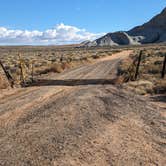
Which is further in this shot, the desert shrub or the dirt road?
the desert shrub

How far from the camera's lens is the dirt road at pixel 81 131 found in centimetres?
815

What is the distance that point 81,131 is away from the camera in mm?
10148

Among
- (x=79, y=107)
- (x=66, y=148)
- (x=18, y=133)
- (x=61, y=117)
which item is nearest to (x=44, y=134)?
(x=18, y=133)

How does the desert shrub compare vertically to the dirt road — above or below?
below

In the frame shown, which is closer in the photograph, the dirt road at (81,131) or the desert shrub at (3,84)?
the dirt road at (81,131)

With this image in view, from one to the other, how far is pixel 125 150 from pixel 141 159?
623 mm

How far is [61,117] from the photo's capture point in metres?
11.8

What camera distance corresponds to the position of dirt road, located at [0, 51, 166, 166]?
26.7 ft

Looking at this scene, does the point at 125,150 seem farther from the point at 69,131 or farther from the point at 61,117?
the point at 61,117

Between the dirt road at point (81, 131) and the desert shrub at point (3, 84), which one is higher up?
the dirt road at point (81, 131)

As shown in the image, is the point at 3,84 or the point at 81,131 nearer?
the point at 81,131

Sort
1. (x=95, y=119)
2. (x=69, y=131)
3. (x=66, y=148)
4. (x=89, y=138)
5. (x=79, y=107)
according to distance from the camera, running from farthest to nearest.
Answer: (x=79, y=107) → (x=95, y=119) → (x=69, y=131) → (x=89, y=138) → (x=66, y=148)

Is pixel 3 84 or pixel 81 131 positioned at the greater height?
pixel 81 131

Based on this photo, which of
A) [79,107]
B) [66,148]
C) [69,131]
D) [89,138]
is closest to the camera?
[66,148]
